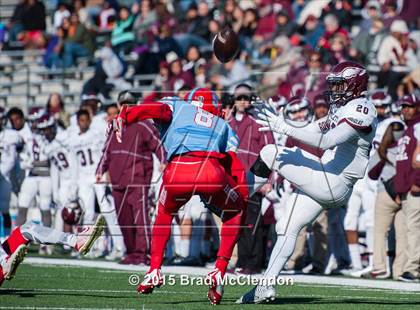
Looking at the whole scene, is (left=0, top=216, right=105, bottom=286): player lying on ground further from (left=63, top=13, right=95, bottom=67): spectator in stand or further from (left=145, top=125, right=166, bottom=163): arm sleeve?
(left=63, top=13, right=95, bottom=67): spectator in stand

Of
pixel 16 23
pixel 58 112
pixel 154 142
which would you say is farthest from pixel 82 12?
pixel 154 142

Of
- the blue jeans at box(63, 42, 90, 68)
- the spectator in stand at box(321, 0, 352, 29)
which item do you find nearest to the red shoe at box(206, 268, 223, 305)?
the spectator in stand at box(321, 0, 352, 29)

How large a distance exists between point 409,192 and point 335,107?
3083mm

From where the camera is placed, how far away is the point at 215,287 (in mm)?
8891

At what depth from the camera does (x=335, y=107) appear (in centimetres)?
919

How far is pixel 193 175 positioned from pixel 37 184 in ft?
21.4

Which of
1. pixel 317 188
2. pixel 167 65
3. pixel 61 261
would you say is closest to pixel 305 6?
pixel 167 65

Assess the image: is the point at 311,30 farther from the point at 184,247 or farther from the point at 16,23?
the point at 16,23

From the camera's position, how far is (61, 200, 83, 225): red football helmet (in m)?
13.0

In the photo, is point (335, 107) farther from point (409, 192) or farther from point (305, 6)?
point (305, 6)

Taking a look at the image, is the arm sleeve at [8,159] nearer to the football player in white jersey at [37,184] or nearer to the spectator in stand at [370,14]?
the football player in white jersey at [37,184]

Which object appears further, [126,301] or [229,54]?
[229,54]

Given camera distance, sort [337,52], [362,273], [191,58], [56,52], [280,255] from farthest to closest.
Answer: [56,52] → [191,58] → [337,52] → [362,273] → [280,255]

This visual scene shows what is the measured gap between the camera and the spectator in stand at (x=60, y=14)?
74.4ft
